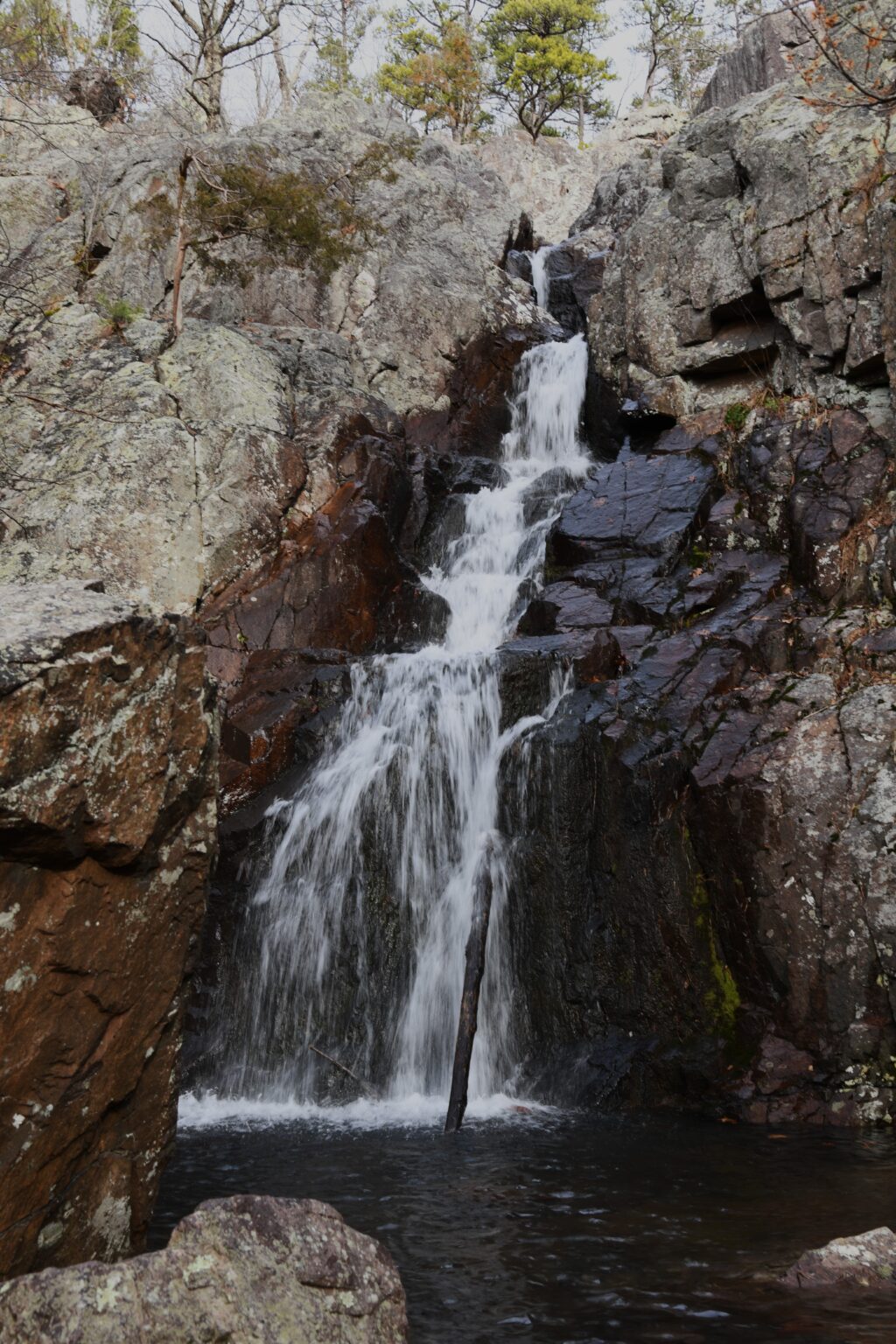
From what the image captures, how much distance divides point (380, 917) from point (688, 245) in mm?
11222

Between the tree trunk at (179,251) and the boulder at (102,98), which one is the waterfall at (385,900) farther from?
the boulder at (102,98)

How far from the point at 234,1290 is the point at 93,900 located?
4.74ft

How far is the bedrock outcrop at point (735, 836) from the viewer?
830cm

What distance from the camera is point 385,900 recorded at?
33.9 feet

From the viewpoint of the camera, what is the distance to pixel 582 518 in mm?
14039

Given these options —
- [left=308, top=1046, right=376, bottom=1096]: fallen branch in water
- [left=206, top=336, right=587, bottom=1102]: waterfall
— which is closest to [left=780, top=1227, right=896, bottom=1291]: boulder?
[left=206, top=336, right=587, bottom=1102]: waterfall

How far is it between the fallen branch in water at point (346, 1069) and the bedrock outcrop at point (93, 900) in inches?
200

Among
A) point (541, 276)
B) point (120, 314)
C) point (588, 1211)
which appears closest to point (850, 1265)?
point (588, 1211)

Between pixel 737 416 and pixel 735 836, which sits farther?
pixel 737 416

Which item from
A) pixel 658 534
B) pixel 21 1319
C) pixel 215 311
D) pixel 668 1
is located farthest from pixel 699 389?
pixel 668 1

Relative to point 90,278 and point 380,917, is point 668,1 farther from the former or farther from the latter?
point 380,917

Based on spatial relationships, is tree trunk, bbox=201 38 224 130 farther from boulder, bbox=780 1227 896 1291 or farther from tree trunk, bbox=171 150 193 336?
boulder, bbox=780 1227 896 1291

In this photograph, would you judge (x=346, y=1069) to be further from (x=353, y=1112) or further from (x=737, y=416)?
(x=737, y=416)

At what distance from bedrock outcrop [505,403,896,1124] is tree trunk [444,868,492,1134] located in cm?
125
